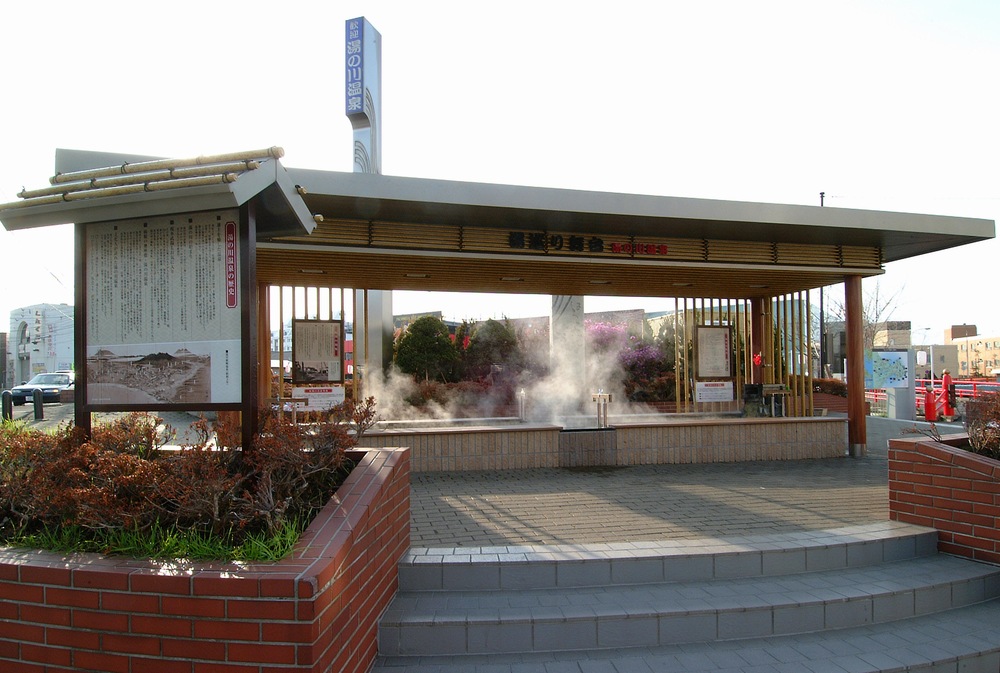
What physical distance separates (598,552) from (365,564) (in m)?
1.81

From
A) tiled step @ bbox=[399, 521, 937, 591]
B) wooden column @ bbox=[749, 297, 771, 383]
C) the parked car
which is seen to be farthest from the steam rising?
the parked car

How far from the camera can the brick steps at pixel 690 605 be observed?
3.60 m

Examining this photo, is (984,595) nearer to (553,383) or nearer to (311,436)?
(311,436)

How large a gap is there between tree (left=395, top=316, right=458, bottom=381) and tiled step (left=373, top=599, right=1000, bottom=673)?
14.3m

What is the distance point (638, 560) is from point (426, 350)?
14168mm

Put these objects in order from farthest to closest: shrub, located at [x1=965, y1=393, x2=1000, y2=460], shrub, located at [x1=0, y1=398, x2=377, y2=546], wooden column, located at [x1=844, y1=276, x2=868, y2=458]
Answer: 1. wooden column, located at [x1=844, y1=276, x2=868, y2=458]
2. shrub, located at [x1=965, y1=393, x2=1000, y2=460]
3. shrub, located at [x1=0, y1=398, x2=377, y2=546]

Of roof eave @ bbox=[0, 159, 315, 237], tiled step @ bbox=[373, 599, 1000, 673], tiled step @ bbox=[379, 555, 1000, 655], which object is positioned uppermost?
roof eave @ bbox=[0, 159, 315, 237]

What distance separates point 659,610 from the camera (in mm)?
3770

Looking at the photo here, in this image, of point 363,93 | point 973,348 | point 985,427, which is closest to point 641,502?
point 985,427

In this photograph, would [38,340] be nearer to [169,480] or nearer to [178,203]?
[178,203]

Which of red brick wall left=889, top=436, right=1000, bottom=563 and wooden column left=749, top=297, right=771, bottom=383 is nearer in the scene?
red brick wall left=889, top=436, right=1000, bottom=563

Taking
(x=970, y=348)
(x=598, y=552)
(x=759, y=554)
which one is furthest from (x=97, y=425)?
(x=970, y=348)

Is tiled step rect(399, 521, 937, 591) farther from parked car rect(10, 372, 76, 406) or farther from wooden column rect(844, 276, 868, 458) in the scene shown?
parked car rect(10, 372, 76, 406)

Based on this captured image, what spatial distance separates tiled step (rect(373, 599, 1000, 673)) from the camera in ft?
11.3
